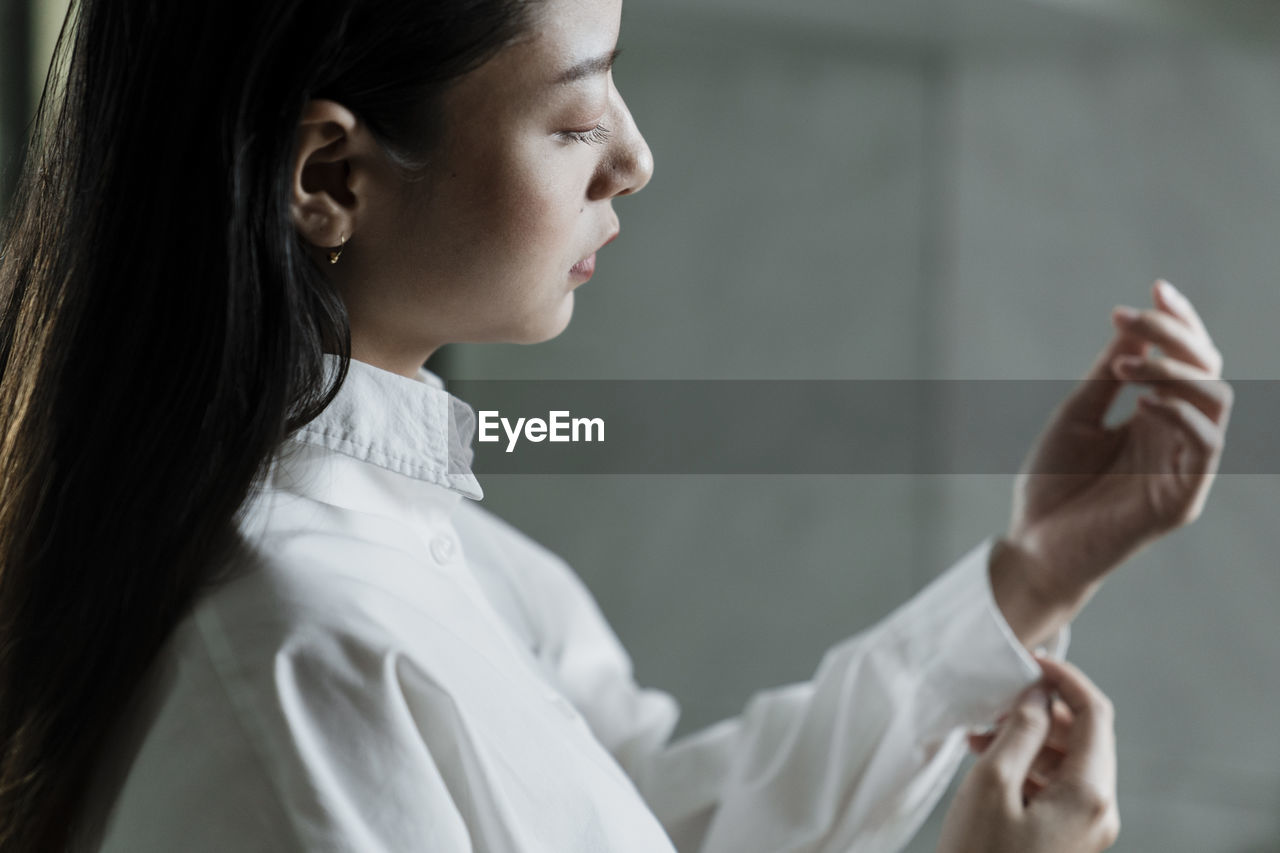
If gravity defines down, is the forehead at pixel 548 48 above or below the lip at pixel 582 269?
above

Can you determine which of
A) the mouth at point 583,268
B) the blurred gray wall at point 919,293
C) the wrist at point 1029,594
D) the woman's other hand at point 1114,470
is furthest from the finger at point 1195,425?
the blurred gray wall at point 919,293

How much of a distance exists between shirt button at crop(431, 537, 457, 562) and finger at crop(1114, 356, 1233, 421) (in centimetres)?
41

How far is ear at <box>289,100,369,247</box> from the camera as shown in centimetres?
41

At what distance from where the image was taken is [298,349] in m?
0.41

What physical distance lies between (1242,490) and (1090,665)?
290 mm

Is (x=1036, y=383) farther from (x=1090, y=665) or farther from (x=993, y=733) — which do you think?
(x=993, y=733)

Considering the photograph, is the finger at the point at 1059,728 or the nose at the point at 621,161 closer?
the nose at the point at 621,161

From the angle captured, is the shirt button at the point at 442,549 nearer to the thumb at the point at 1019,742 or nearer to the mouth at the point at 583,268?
the mouth at the point at 583,268

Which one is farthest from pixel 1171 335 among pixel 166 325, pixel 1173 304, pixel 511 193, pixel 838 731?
pixel 166 325

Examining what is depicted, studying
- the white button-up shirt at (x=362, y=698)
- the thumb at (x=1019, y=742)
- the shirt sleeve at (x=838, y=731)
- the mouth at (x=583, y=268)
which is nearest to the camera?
the white button-up shirt at (x=362, y=698)

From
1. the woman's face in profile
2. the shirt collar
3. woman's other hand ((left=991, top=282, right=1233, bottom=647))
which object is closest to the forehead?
the woman's face in profile

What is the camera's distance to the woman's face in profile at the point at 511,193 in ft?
1.42

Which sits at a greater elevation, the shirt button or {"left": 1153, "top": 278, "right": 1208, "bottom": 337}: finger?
{"left": 1153, "top": 278, "right": 1208, "bottom": 337}: finger

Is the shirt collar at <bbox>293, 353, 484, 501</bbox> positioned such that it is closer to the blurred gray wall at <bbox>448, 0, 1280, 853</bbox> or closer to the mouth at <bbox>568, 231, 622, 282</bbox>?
the mouth at <bbox>568, 231, 622, 282</bbox>
